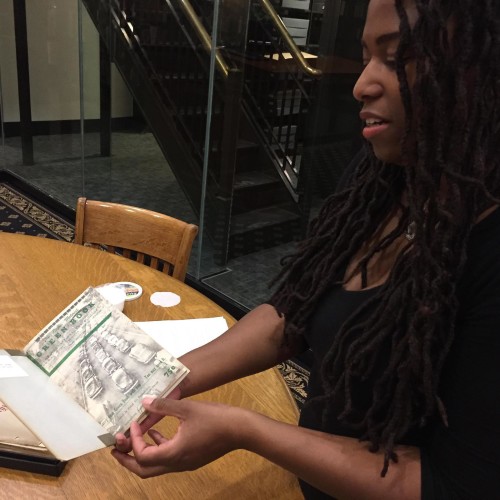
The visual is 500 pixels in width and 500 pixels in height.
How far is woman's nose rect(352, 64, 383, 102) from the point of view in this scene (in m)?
0.65

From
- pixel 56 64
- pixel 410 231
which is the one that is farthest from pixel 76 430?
pixel 56 64

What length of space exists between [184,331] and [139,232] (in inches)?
21.9

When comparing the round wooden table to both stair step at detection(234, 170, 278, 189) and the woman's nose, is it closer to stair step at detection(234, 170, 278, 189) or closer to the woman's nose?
the woman's nose

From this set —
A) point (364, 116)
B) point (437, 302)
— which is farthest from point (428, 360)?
point (364, 116)

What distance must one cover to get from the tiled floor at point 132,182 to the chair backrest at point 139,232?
824 mm

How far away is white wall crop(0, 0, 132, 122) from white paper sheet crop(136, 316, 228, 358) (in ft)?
9.07

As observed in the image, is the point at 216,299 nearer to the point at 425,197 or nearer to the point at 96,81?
the point at 96,81

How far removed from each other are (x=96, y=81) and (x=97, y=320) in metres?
3.34

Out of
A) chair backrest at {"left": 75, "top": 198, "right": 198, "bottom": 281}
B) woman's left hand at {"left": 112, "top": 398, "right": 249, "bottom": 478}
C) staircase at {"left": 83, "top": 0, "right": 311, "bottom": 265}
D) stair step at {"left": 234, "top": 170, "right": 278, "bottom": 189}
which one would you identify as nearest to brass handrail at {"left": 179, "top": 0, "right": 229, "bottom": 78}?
staircase at {"left": 83, "top": 0, "right": 311, "bottom": 265}

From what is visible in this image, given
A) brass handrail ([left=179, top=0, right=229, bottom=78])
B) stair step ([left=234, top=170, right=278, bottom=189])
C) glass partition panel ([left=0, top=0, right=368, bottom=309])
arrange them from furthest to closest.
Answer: stair step ([left=234, top=170, right=278, bottom=189]) < brass handrail ([left=179, top=0, right=229, bottom=78]) < glass partition panel ([left=0, top=0, right=368, bottom=309])

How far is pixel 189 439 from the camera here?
70 cm

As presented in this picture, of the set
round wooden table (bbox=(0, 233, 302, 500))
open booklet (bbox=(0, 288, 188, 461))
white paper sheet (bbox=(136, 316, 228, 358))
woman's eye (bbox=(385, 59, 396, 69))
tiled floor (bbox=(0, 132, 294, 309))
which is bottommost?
tiled floor (bbox=(0, 132, 294, 309))

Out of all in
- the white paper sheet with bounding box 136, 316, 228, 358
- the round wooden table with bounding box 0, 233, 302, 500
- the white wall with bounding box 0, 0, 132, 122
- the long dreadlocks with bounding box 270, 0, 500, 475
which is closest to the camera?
the long dreadlocks with bounding box 270, 0, 500, 475

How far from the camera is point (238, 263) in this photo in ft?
10.3
